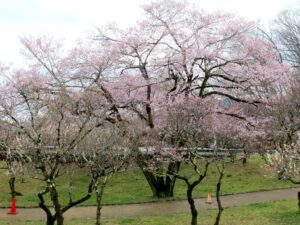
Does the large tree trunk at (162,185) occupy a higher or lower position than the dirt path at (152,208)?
higher

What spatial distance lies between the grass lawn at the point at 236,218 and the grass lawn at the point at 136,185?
3.83 m

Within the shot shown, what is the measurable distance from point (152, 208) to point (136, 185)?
540 cm

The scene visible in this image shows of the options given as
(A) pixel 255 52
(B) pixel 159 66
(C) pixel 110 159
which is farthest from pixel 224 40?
(C) pixel 110 159

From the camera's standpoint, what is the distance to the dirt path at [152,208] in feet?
54.1

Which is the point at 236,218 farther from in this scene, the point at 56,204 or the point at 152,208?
the point at 56,204

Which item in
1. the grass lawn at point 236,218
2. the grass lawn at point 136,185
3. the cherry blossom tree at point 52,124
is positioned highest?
the cherry blossom tree at point 52,124

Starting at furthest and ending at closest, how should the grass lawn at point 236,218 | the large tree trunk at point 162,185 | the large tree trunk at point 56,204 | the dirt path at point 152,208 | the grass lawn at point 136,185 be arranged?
the large tree trunk at point 162,185, the grass lawn at point 136,185, the dirt path at point 152,208, the grass lawn at point 236,218, the large tree trunk at point 56,204

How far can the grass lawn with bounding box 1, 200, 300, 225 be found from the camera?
578 inches

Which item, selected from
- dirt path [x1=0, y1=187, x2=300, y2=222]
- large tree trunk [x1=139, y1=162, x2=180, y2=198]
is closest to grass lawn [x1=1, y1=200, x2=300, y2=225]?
dirt path [x1=0, y1=187, x2=300, y2=222]

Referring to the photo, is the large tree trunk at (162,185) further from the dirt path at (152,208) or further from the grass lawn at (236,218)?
the grass lawn at (236,218)

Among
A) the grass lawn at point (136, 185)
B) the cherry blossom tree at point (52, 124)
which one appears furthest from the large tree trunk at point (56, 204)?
the grass lawn at point (136, 185)

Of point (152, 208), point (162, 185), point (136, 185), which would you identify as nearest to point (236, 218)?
point (152, 208)

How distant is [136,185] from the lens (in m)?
23.5

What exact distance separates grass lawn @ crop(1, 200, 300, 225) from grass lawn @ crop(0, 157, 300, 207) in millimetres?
3834
